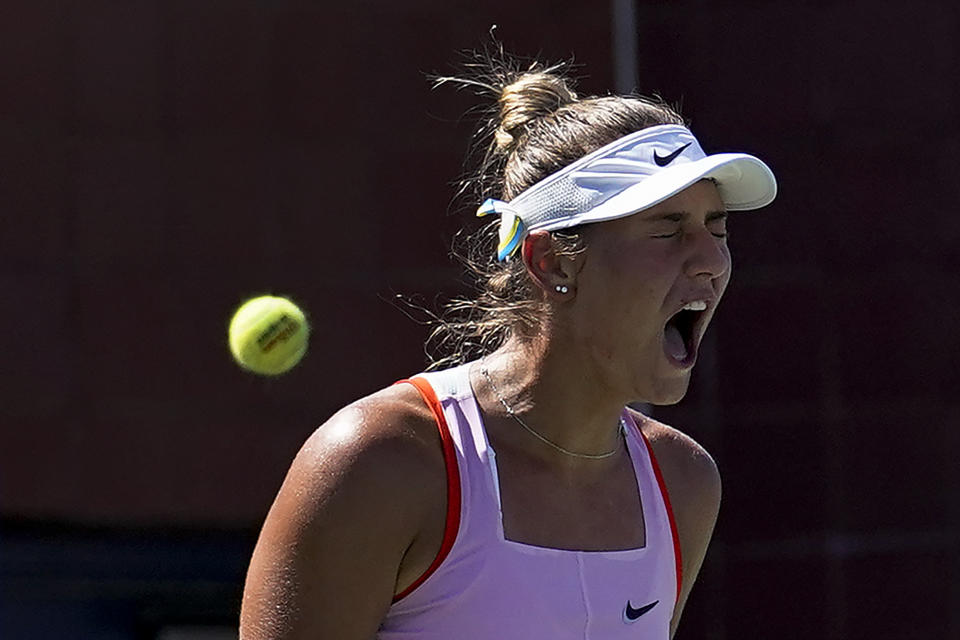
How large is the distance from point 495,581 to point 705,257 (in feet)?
1.69

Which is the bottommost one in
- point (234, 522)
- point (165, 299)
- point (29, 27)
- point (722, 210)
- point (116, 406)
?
point (234, 522)

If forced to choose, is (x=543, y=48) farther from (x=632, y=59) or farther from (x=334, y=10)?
(x=334, y=10)

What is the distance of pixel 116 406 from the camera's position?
178 inches

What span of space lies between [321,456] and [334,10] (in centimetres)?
262

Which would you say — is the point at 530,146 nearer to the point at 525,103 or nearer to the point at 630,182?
the point at 525,103

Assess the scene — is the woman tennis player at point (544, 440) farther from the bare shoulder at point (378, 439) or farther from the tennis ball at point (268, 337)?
the tennis ball at point (268, 337)

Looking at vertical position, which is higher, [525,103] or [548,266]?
[525,103]

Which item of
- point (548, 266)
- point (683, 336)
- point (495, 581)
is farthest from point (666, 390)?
point (495, 581)

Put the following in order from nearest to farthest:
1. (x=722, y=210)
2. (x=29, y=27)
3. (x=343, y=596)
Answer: (x=343, y=596) → (x=722, y=210) → (x=29, y=27)

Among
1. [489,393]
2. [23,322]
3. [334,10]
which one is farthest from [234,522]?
[489,393]

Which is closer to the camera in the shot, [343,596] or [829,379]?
[343,596]

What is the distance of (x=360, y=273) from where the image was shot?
14.9 feet

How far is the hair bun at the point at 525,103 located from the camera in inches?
97.7

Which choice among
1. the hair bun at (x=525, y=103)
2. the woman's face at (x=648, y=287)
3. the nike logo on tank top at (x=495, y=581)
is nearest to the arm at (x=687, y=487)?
the nike logo on tank top at (x=495, y=581)
